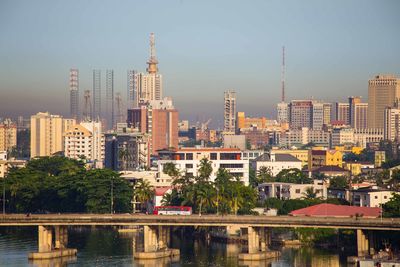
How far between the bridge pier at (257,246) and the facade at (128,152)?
64.1 meters

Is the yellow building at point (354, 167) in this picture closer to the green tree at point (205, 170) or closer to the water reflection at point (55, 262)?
the green tree at point (205, 170)

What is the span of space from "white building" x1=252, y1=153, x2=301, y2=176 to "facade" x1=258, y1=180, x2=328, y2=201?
36.0 meters

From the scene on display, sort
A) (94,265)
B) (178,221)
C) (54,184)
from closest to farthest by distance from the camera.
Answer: (94,265) < (178,221) < (54,184)

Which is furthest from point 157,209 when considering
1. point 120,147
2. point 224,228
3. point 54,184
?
point 120,147

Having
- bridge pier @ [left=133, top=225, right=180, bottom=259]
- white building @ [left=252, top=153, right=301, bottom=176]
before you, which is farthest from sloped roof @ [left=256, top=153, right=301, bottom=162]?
bridge pier @ [left=133, top=225, right=180, bottom=259]

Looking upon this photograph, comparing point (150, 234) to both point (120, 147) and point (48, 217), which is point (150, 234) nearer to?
point (48, 217)

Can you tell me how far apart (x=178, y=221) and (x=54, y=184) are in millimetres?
27163

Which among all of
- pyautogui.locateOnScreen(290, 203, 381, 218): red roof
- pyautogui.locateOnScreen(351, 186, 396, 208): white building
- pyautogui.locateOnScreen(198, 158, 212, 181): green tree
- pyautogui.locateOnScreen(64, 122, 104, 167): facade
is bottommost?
pyautogui.locateOnScreen(290, 203, 381, 218): red roof

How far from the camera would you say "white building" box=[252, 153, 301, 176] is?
14788 cm

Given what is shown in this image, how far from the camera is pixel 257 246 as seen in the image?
76.9m

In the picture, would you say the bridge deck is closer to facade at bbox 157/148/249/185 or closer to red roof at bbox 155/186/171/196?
red roof at bbox 155/186/171/196

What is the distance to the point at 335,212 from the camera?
8394cm

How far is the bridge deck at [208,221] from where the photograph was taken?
2896 inches

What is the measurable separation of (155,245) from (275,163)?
71825 millimetres
